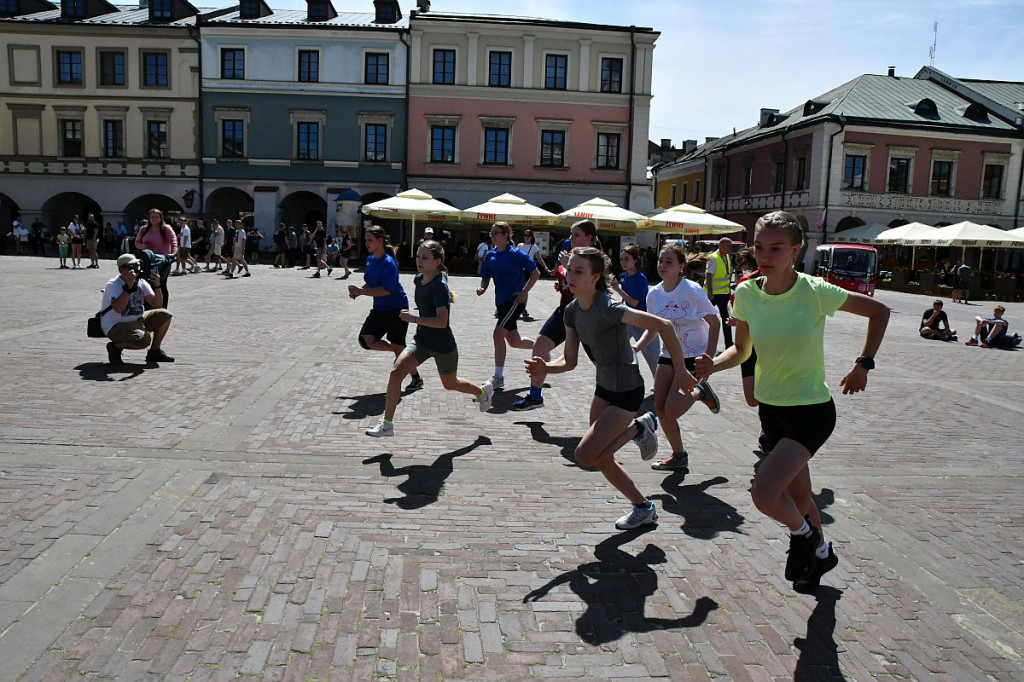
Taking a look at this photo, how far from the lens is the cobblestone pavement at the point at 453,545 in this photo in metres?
3.32

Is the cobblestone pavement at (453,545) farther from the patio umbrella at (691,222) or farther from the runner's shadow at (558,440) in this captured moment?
the patio umbrella at (691,222)

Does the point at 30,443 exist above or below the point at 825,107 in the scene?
below

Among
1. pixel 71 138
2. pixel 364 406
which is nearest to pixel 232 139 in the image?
pixel 71 138

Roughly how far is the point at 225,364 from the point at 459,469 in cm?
489

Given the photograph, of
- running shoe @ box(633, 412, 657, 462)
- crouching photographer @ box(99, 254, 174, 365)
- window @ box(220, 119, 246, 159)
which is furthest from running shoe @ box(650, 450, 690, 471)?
window @ box(220, 119, 246, 159)

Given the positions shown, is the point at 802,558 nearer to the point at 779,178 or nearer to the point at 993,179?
the point at 779,178

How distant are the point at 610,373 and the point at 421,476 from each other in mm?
1722

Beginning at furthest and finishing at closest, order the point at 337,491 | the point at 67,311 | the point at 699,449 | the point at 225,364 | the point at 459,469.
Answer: the point at 67,311 < the point at 225,364 < the point at 699,449 < the point at 459,469 < the point at 337,491

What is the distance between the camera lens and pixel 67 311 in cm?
1402

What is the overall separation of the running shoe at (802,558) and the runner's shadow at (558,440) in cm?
217

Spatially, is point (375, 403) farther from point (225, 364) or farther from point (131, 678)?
point (131, 678)

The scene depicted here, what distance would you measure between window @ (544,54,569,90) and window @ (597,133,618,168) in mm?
3096

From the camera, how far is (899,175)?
130ft

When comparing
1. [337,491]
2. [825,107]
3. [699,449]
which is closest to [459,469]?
[337,491]
